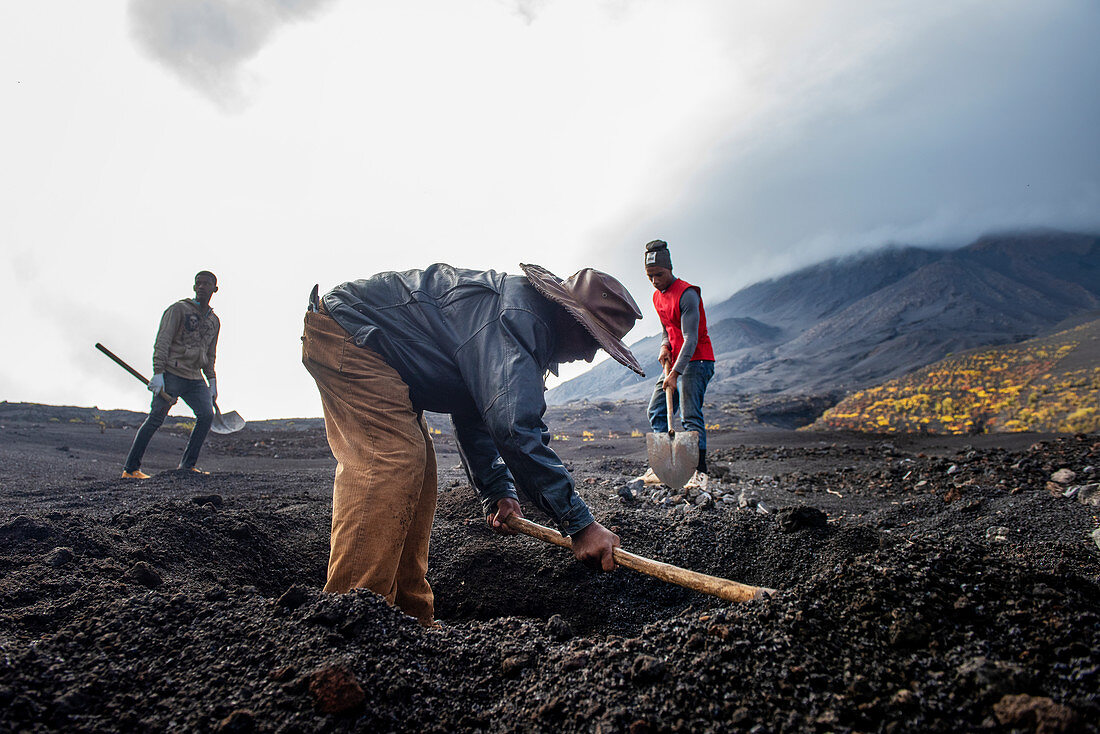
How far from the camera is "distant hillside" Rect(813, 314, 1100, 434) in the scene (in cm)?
1135

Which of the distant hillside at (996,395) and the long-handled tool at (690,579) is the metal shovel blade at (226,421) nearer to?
the long-handled tool at (690,579)

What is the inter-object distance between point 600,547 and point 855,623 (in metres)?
0.84

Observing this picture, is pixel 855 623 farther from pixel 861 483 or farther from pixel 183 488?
pixel 183 488

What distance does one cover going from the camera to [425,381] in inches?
88.9

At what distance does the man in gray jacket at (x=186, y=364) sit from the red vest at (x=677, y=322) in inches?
186

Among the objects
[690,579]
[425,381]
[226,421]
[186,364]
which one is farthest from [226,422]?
[690,579]

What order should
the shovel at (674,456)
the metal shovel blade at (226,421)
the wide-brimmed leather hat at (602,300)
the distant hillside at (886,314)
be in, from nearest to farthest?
the wide-brimmed leather hat at (602,300)
the shovel at (674,456)
the metal shovel blade at (226,421)
the distant hillside at (886,314)

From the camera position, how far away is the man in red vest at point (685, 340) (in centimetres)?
483

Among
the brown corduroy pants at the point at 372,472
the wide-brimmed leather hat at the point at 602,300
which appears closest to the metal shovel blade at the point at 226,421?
the brown corduroy pants at the point at 372,472

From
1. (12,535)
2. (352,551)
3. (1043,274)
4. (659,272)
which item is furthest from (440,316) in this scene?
(1043,274)

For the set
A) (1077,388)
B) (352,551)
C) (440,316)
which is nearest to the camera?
(352,551)

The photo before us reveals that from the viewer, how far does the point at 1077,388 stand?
12.2 metres

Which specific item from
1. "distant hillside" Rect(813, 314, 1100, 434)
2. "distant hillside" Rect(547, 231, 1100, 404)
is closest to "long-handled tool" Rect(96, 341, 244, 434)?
"distant hillside" Rect(813, 314, 1100, 434)

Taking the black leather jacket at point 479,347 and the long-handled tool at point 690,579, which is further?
the black leather jacket at point 479,347
